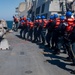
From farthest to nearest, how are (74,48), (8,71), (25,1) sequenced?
(25,1) → (74,48) → (8,71)

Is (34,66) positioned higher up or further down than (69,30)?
further down

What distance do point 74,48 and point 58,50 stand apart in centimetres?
374

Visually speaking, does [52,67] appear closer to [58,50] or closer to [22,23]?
[58,50]

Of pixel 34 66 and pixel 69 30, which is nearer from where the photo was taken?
pixel 34 66

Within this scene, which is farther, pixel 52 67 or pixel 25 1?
pixel 25 1

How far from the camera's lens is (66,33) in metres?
12.1

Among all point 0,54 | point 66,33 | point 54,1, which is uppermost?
point 54,1

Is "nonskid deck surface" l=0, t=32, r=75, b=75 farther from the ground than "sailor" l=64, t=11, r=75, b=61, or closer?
closer

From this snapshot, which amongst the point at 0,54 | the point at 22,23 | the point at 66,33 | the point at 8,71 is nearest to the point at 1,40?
the point at 0,54

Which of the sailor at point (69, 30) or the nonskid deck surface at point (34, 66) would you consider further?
the sailor at point (69, 30)

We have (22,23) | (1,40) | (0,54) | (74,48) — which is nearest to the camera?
(74,48)

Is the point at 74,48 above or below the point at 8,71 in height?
above

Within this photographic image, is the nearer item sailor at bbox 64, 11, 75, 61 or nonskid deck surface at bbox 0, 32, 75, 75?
nonskid deck surface at bbox 0, 32, 75, 75

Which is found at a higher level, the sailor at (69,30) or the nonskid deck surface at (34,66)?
the sailor at (69,30)
